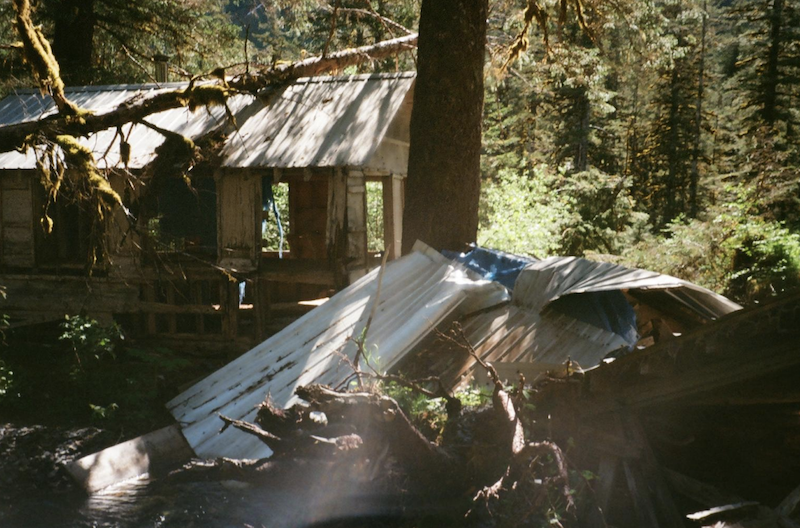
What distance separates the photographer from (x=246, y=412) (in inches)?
274

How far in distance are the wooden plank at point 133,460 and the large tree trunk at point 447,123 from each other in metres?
4.05

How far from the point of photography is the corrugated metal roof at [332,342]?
22.4 feet

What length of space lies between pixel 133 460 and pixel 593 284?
5.19 meters

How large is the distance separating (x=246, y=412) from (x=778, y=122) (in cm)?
2184

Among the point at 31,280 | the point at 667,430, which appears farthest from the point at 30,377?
the point at 667,430

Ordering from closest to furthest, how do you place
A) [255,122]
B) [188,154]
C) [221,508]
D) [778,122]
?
[221,508] < [188,154] < [255,122] < [778,122]

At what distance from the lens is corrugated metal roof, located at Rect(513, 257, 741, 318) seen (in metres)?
5.44

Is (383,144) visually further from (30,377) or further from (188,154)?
(30,377)

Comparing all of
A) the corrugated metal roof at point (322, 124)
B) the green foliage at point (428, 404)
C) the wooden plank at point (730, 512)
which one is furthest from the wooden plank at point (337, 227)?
the wooden plank at point (730, 512)

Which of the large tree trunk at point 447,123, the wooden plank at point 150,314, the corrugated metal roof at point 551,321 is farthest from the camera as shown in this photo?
A: the wooden plank at point 150,314

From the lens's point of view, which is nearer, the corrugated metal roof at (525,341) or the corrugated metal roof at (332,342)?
the corrugated metal roof at (525,341)

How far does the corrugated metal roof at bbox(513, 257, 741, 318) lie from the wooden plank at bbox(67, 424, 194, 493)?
399 centimetres

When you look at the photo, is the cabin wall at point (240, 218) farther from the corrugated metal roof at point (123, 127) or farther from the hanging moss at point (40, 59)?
the hanging moss at point (40, 59)

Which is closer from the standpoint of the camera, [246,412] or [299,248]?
[246,412]
